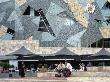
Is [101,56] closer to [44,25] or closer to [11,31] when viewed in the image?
[44,25]

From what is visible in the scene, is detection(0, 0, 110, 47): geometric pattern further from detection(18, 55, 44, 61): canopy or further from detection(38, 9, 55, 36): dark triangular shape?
detection(18, 55, 44, 61): canopy

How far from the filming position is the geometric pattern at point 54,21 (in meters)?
58.6

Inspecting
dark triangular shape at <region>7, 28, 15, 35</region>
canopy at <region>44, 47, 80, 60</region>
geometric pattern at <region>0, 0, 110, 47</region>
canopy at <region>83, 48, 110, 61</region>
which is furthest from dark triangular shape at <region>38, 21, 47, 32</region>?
canopy at <region>83, 48, 110, 61</region>

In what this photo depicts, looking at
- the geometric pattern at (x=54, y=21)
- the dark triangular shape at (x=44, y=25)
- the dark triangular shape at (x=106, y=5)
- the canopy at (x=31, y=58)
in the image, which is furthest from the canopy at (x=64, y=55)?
the dark triangular shape at (x=106, y=5)

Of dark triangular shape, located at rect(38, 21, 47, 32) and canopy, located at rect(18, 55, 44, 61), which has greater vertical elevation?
dark triangular shape, located at rect(38, 21, 47, 32)

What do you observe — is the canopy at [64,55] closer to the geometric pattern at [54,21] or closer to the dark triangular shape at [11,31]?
the geometric pattern at [54,21]

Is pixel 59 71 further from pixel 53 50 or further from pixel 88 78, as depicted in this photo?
pixel 53 50

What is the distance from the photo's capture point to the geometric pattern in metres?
58.6

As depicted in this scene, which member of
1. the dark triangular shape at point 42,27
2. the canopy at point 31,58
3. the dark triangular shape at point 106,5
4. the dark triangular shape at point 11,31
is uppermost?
the dark triangular shape at point 106,5

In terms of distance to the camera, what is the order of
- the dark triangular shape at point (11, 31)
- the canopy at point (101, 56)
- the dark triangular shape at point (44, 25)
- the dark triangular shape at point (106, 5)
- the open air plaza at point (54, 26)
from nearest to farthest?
the canopy at point (101, 56)
the open air plaza at point (54, 26)
the dark triangular shape at point (11, 31)
the dark triangular shape at point (44, 25)
the dark triangular shape at point (106, 5)

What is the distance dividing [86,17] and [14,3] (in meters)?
8.47

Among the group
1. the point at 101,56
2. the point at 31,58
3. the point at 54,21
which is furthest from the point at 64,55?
the point at 54,21

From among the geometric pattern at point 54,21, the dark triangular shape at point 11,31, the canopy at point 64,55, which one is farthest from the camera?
the dark triangular shape at point 11,31

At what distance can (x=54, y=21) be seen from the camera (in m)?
59.5
